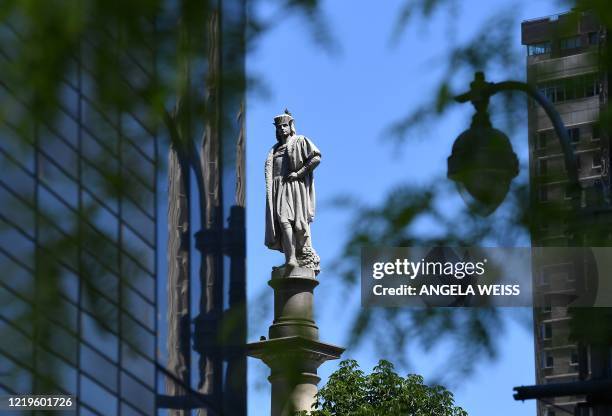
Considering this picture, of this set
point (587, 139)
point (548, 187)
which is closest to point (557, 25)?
point (548, 187)

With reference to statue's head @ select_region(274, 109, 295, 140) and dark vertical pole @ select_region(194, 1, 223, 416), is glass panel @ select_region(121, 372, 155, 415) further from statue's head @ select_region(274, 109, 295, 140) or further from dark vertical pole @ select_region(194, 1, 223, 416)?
statue's head @ select_region(274, 109, 295, 140)

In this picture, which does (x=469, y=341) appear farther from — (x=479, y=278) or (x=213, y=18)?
(x=213, y=18)

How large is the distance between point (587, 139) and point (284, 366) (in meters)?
1.42

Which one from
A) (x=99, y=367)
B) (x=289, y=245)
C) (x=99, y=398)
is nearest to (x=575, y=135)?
(x=99, y=367)

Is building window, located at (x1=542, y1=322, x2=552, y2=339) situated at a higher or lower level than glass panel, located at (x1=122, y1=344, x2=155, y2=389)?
higher

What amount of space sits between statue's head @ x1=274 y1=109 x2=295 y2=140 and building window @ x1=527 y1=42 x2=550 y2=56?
797 inches

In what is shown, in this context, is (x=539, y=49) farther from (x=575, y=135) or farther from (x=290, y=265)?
(x=290, y=265)

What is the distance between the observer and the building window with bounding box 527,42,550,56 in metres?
3.88

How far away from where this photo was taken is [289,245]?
24.3 meters

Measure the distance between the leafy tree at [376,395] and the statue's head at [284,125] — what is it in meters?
5.17

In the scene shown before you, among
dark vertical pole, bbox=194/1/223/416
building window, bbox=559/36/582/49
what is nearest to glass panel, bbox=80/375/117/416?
dark vertical pole, bbox=194/1/223/416

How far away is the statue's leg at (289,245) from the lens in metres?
24.2

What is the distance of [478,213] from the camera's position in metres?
4.11

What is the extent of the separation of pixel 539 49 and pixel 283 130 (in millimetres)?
20397
